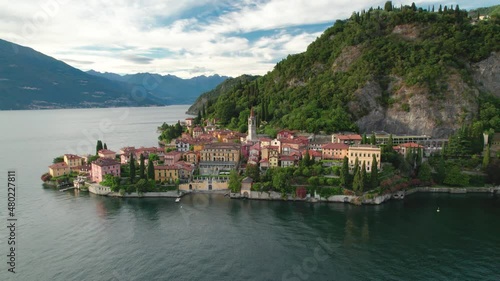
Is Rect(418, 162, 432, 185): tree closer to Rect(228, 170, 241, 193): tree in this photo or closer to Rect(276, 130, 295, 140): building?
Rect(276, 130, 295, 140): building

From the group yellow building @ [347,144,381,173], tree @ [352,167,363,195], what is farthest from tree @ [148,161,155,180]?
yellow building @ [347,144,381,173]

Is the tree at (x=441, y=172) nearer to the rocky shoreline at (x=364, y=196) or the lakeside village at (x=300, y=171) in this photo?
the lakeside village at (x=300, y=171)

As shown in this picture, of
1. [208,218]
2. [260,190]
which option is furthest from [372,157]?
[208,218]

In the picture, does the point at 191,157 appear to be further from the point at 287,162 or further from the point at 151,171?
the point at 287,162

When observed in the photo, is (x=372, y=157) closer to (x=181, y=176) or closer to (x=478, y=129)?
(x=478, y=129)

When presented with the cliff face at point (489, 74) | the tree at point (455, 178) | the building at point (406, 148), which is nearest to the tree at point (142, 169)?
the building at point (406, 148)

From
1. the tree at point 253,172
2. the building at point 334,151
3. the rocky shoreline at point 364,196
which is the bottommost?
the rocky shoreline at point 364,196
